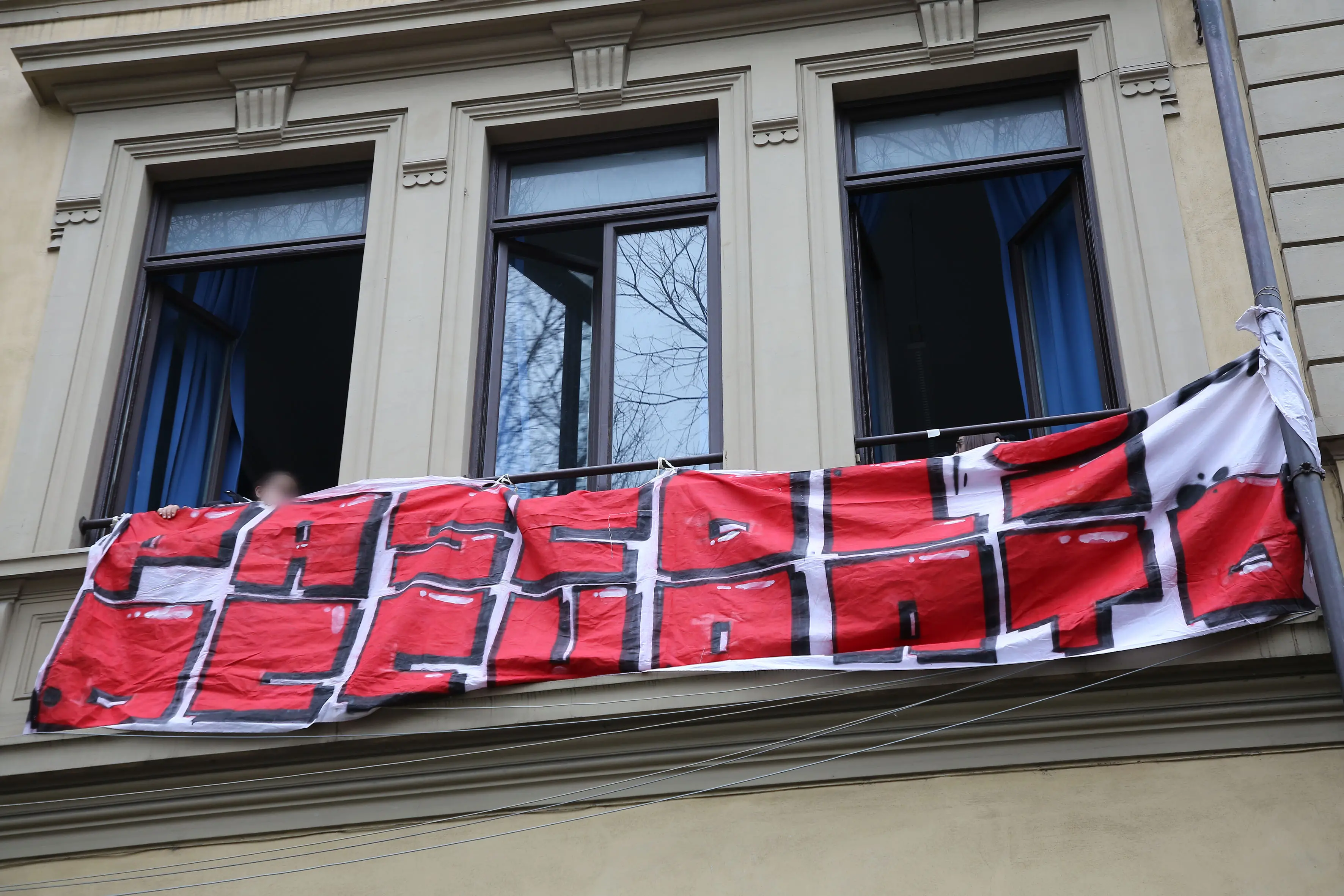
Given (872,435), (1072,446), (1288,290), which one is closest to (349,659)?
(872,435)

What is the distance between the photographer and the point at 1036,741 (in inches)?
275

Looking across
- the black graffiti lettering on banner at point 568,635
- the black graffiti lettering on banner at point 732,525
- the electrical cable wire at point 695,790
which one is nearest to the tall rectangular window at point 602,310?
the black graffiti lettering on banner at point 732,525

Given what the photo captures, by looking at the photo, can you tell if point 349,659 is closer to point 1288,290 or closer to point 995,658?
point 995,658

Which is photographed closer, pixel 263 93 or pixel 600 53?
pixel 600 53

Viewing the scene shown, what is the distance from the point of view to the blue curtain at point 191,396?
950 cm

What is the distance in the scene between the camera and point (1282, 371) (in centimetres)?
709

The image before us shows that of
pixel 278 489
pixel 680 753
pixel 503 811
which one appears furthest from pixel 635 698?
pixel 278 489

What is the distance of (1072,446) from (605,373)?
289cm

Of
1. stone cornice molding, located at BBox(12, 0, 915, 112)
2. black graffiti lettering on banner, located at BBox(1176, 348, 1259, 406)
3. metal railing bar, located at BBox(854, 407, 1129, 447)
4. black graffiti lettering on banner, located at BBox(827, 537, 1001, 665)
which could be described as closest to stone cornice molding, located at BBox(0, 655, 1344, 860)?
black graffiti lettering on banner, located at BBox(827, 537, 1001, 665)

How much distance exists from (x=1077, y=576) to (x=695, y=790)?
207cm

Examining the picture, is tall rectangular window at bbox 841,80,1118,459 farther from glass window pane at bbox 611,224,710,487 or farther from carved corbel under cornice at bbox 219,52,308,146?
carved corbel under cornice at bbox 219,52,308,146

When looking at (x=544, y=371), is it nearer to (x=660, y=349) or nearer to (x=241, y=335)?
(x=660, y=349)

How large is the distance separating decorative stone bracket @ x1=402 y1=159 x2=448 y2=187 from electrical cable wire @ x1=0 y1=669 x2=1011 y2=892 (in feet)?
13.7

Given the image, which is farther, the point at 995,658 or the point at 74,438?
the point at 74,438
